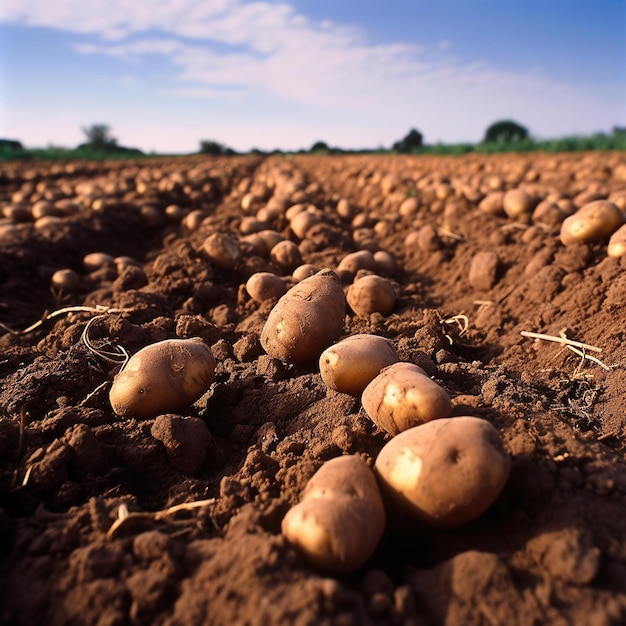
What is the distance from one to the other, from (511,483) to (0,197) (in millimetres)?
10257

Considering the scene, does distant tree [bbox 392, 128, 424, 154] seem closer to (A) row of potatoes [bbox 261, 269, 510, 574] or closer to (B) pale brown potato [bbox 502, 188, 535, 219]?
(B) pale brown potato [bbox 502, 188, 535, 219]

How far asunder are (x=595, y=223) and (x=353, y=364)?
8.12 ft

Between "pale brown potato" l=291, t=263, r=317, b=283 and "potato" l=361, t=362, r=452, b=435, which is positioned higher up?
"potato" l=361, t=362, r=452, b=435

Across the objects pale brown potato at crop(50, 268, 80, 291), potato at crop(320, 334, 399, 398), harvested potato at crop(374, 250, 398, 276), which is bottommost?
pale brown potato at crop(50, 268, 80, 291)

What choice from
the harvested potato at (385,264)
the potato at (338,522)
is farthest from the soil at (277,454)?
the harvested potato at (385,264)

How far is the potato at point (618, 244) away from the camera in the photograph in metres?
3.46

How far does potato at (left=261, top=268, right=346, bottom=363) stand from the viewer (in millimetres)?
2602

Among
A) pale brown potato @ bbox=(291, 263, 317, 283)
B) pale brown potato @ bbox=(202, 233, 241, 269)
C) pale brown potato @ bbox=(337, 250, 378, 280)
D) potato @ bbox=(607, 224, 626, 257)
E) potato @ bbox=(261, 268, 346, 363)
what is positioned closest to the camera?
potato @ bbox=(261, 268, 346, 363)

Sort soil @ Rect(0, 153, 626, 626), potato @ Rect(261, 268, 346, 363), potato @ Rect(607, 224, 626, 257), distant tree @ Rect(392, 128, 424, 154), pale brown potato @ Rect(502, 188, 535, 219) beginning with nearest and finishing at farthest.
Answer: soil @ Rect(0, 153, 626, 626) < potato @ Rect(261, 268, 346, 363) < potato @ Rect(607, 224, 626, 257) < pale brown potato @ Rect(502, 188, 535, 219) < distant tree @ Rect(392, 128, 424, 154)

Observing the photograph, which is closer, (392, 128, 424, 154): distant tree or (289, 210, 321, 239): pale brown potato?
(289, 210, 321, 239): pale brown potato

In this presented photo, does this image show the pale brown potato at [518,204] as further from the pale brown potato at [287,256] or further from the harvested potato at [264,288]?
the harvested potato at [264,288]

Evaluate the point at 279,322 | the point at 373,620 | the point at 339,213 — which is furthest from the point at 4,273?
the point at 373,620

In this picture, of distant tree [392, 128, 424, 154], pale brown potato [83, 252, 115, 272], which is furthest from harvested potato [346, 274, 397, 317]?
distant tree [392, 128, 424, 154]

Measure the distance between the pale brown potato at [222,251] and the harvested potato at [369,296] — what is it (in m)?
1.31
